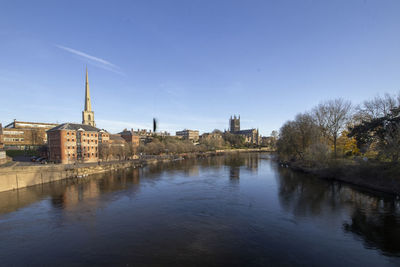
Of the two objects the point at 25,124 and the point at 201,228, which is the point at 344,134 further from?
the point at 25,124

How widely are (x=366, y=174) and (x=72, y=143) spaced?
194 feet

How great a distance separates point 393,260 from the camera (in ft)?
39.5

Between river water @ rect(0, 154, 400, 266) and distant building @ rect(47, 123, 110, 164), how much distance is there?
21.8 meters

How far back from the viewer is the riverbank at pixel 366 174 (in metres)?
25.7

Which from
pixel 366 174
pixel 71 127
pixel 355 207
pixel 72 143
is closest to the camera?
pixel 355 207

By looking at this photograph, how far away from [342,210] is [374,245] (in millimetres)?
7199

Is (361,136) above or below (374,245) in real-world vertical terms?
above

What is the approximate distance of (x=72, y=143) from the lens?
163 ft

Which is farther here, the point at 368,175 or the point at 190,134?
the point at 190,134

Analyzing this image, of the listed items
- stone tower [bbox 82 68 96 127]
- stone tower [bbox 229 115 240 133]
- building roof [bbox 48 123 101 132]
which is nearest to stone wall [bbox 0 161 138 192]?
building roof [bbox 48 123 101 132]

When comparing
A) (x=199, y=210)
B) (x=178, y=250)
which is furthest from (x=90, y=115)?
(x=178, y=250)

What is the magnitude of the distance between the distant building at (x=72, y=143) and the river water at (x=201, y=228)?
2182 cm

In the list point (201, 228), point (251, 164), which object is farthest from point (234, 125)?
point (201, 228)

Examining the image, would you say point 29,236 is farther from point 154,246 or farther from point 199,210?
point 199,210
